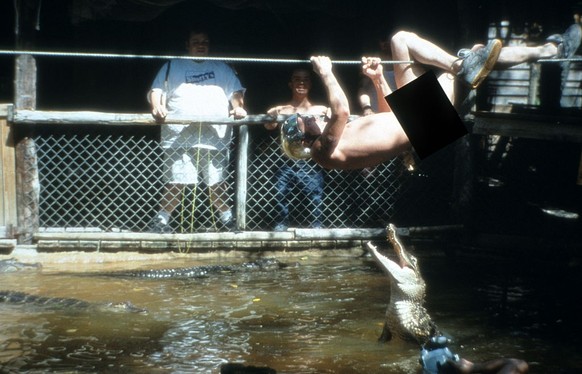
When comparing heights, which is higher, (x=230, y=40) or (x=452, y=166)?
(x=230, y=40)

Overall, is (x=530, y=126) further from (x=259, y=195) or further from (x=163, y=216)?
(x=163, y=216)

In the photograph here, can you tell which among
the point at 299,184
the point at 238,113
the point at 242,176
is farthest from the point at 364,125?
the point at 299,184

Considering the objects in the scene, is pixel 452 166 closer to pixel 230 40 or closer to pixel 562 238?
pixel 562 238

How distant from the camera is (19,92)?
31.3ft

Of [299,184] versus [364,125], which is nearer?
[364,125]

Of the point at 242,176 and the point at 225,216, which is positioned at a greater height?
the point at 242,176

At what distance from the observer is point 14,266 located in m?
9.09

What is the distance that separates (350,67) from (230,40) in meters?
1.73

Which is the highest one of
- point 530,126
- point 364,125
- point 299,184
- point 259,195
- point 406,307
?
point 364,125

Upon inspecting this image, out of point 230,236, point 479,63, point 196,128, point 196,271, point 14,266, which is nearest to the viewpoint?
point 479,63

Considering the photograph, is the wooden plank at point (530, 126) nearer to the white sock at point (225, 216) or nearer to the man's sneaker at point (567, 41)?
the man's sneaker at point (567, 41)

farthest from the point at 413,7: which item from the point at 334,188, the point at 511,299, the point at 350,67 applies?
the point at 511,299

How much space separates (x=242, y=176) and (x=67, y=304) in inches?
108

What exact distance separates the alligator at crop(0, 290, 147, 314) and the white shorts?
86.2 inches
